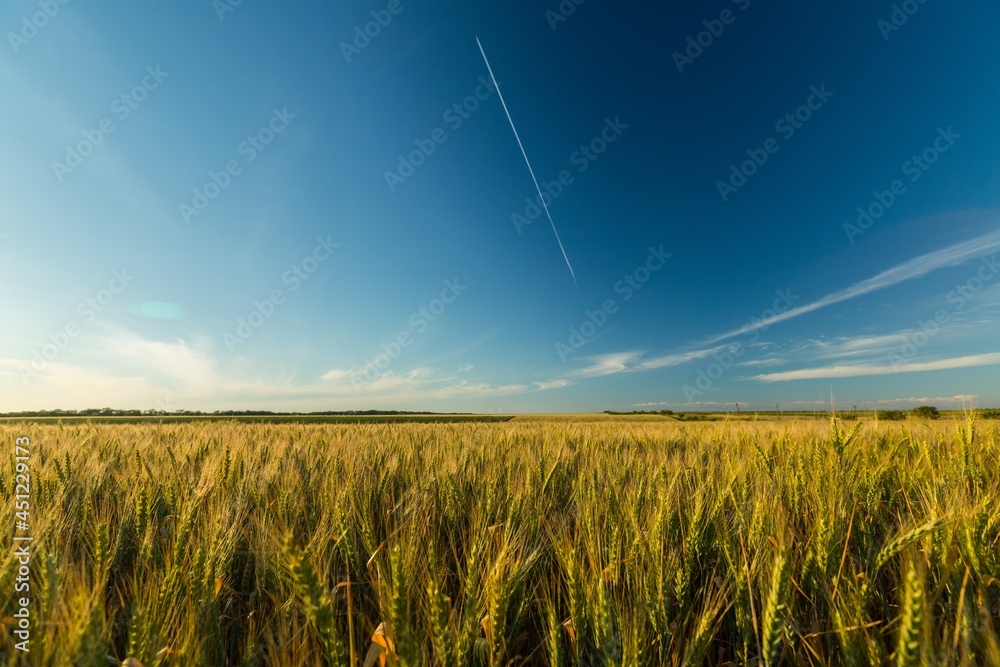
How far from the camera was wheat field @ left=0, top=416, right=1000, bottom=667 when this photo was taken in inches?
40.3

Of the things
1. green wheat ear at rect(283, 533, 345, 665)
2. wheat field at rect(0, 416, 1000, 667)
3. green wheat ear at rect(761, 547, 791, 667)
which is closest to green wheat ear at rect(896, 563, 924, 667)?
wheat field at rect(0, 416, 1000, 667)

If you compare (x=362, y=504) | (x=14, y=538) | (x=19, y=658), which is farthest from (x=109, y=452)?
(x=19, y=658)

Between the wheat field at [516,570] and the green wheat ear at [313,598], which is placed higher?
the green wheat ear at [313,598]

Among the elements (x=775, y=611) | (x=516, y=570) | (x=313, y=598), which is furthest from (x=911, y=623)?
(x=313, y=598)

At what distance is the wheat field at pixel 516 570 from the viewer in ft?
3.35

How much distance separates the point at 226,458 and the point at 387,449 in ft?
5.02

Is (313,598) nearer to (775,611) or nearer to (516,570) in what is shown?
(516,570)

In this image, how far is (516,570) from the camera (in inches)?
48.4

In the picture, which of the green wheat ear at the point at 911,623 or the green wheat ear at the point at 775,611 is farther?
the green wheat ear at the point at 775,611

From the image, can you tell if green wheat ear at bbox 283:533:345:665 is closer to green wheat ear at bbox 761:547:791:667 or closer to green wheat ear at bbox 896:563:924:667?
green wheat ear at bbox 761:547:791:667

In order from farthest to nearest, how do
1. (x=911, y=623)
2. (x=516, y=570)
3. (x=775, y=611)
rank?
(x=516, y=570) → (x=775, y=611) → (x=911, y=623)

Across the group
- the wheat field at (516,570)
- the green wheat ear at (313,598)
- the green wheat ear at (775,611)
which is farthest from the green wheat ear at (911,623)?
the green wheat ear at (313,598)

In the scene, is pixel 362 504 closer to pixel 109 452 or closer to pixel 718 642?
pixel 718 642

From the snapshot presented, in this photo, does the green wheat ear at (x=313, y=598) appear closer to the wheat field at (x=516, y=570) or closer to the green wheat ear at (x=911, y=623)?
the wheat field at (x=516, y=570)
